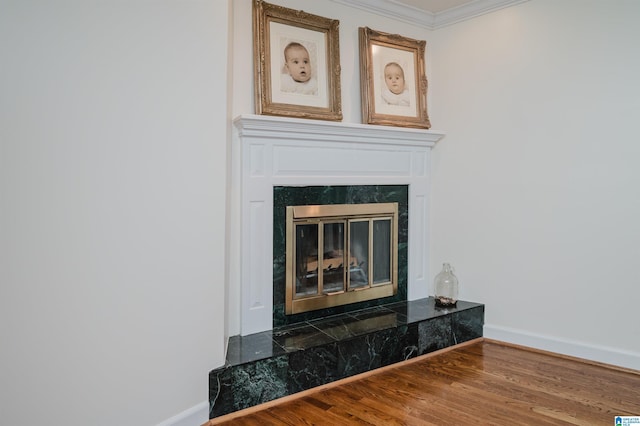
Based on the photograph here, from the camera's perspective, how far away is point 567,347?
119 inches

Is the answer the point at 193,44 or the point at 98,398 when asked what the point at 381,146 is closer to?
the point at 193,44

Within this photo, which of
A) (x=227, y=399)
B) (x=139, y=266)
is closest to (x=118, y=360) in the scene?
(x=139, y=266)

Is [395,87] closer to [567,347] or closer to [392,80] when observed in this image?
[392,80]

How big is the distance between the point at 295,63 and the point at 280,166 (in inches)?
27.5

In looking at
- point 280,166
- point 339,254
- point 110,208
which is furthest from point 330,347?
point 110,208

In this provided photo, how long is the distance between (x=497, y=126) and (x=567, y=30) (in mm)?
760

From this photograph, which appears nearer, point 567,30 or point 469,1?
point 567,30

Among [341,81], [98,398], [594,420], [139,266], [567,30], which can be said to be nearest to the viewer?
[98,398]

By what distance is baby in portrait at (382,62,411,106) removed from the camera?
3.36m

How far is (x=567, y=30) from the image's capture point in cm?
297

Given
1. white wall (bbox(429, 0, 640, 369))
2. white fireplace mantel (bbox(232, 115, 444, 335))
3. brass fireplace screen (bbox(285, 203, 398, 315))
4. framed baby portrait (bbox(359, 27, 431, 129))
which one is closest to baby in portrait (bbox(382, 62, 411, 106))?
framed baby portrait (bbox(359, 27, 431, 129))

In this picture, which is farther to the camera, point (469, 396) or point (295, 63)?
point (295, 63)

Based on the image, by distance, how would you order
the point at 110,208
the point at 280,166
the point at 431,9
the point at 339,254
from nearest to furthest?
the point at 110,208 → the point at 280,166 → the point at 339,254 → the point at 431,9

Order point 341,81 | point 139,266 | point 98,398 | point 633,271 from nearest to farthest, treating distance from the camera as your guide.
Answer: point 98,398 → point 139,266 → point 633,271 → point 341,81
